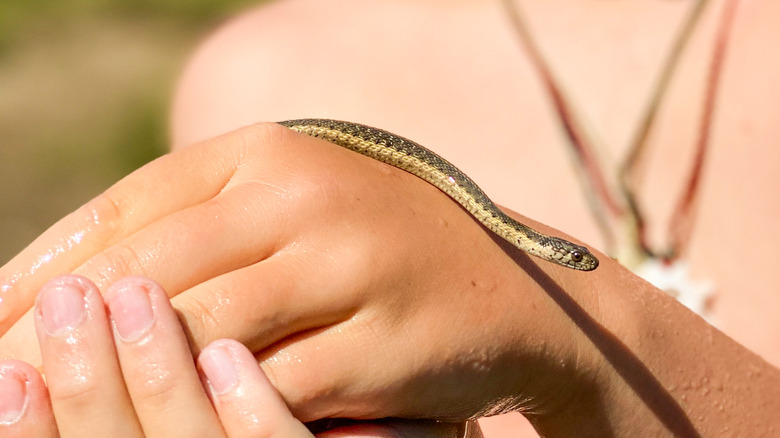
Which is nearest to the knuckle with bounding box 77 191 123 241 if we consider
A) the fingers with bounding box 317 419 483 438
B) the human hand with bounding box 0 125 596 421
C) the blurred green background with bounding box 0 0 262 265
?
the human hand with bounding box 0 125 596 421

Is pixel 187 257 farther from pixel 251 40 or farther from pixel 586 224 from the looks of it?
pixel 251 40

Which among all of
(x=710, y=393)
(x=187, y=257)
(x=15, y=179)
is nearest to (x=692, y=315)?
(x=710, y=393)

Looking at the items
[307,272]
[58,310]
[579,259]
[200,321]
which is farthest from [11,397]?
[579,259]

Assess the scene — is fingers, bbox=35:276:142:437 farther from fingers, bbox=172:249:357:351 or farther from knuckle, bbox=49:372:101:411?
fingers, bbox=172:249:357:351

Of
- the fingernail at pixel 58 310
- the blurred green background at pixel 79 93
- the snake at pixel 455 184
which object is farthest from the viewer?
the blurred green background at pixel 79 93

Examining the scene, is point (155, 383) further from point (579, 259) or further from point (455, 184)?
point (579, 259)

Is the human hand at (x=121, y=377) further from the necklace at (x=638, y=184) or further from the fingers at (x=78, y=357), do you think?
the necklace at (x=638, y=184)

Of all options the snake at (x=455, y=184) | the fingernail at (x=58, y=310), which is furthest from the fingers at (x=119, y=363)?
the snake at (x=455, y=184)
